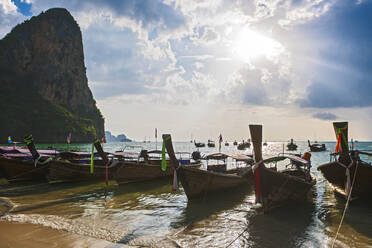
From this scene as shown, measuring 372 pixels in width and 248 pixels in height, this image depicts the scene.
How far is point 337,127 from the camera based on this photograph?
10.5 metres

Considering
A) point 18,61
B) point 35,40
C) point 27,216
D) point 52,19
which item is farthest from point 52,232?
point 52,19

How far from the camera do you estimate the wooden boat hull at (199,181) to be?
11383 millimetres

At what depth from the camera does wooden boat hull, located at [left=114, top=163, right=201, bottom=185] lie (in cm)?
1659

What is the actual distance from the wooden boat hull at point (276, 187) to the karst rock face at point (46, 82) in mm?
98333

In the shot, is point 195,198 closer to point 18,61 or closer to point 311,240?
point 311,240

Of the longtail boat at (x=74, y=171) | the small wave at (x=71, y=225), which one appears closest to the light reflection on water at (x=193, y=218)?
the small wave at (x=71, y=225)

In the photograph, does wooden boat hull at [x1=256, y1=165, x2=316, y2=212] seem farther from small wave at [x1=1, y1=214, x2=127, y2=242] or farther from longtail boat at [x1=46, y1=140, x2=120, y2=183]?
longtail boat at [x1=46, y1=140, x2=120, y2=183]

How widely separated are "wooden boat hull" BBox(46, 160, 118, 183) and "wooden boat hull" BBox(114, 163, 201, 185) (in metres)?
0.86

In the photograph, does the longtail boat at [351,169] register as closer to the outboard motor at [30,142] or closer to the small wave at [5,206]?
the small wave at [5,206]

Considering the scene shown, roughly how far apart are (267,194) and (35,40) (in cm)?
13660

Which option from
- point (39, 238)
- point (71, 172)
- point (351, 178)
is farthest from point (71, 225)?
point (351, 178)

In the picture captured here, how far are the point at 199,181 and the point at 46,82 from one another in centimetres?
11830

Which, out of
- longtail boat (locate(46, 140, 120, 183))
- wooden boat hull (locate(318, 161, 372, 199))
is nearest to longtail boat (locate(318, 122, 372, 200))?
wooden boat hull (locate(318, 161, 372, 199))

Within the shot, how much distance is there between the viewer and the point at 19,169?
17.8m
